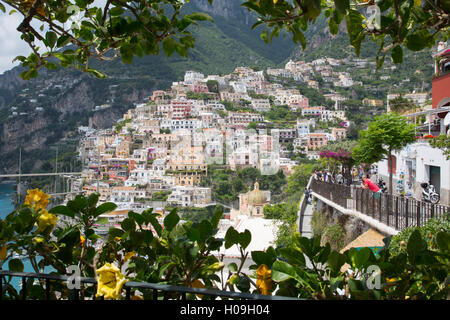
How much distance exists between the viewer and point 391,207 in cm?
596

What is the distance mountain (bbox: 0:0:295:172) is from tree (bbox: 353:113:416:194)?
58804 millimetres

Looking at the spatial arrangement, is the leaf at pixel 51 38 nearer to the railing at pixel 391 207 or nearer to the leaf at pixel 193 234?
the leaf at pixel 193 234

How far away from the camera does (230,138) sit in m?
67.9

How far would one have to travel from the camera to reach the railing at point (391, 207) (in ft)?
15.7

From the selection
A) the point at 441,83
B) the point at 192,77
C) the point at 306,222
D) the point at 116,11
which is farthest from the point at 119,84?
the point at 116,11

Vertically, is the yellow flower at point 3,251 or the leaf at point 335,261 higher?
the leaf at point 335,261

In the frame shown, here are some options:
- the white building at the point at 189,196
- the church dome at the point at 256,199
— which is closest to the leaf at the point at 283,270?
the church dome at the point at 256,199

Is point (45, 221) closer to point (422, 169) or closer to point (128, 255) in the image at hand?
point (128, 255)

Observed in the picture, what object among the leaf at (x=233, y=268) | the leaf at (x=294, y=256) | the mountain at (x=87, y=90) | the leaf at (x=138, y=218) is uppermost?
the mountain at (x=87, y=90)

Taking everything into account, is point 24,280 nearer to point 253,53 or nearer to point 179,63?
point 179,63

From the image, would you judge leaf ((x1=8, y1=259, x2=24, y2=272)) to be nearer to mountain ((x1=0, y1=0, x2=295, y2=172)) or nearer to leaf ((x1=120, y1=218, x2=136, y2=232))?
leaf ((x1=120, y1=218, x2=136, y2=232))

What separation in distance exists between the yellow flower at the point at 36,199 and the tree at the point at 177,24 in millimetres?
482

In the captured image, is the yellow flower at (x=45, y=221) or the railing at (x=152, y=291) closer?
the railing at (x=152, y=291)

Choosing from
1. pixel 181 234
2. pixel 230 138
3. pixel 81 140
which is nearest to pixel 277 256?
pixel 181 234
